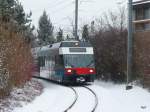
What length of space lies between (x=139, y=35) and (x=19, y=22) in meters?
9.04

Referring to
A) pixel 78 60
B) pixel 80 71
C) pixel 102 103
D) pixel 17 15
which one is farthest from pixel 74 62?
pixel 102 103

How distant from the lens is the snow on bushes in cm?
1928

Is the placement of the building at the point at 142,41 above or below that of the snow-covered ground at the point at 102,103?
above

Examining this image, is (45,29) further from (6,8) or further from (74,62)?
(6,8)

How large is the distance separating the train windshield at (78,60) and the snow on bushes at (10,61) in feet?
22.5

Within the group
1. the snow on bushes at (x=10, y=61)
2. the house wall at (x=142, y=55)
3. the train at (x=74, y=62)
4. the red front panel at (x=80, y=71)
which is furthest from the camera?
the train at (x=74, y=62)

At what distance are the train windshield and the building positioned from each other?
148 inches

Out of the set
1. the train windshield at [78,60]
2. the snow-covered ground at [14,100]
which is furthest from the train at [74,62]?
the snow-covered ground at [14,100]

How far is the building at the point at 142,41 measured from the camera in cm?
2588

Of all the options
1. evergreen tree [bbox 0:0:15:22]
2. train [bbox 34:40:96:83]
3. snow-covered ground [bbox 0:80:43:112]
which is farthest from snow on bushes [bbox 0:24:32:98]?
train [bbox 34:40:96:83]

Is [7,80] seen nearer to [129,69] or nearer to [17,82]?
[17,82]

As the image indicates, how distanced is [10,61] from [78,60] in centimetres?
1208

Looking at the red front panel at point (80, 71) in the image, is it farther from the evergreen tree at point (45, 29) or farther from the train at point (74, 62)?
the evergreen tree at point (45, 29)

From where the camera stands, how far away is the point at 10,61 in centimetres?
2033
